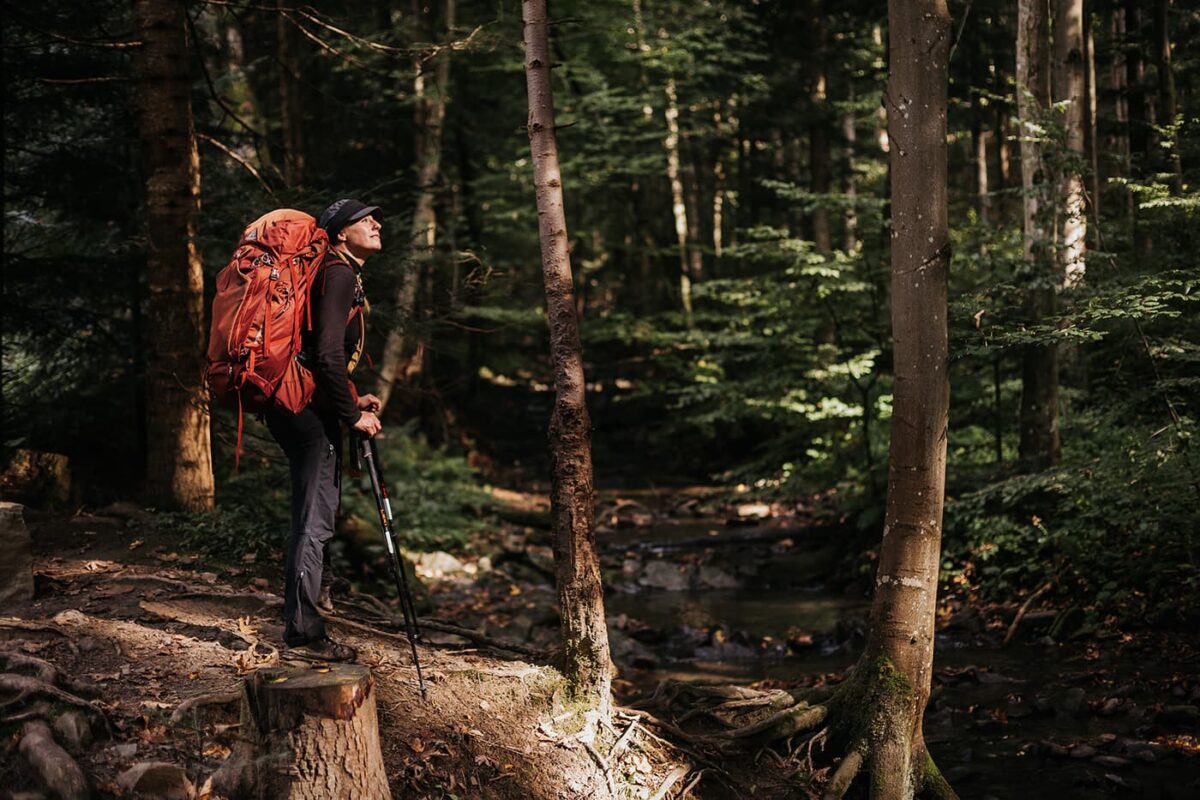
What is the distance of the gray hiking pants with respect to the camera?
506cm

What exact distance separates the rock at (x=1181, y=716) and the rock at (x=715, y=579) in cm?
671

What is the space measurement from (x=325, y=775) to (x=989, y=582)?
28.3 ft

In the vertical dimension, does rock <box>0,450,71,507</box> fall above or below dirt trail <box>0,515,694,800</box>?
above

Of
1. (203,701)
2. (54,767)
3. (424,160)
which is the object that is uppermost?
(424,160)

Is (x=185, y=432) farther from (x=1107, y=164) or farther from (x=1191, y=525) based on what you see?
(x=1107, y=164)

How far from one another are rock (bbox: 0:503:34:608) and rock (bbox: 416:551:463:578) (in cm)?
730

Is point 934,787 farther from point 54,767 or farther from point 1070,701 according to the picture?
point 54,767

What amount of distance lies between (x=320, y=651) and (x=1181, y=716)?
20.2ft

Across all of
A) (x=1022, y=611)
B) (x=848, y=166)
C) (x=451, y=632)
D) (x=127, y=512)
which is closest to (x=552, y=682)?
(x=451, y=632)

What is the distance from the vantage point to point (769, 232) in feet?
42.5

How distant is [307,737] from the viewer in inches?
155

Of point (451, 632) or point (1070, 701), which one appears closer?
point (451, 632)

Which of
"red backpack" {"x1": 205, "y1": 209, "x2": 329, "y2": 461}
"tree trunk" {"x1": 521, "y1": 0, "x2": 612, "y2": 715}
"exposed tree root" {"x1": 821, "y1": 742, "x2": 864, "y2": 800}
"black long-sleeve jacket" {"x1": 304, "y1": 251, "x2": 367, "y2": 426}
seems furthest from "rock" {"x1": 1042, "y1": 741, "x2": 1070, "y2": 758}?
"red backpack" {"x1": 205, "y1": 209, "x2": 329, "y2": 461}

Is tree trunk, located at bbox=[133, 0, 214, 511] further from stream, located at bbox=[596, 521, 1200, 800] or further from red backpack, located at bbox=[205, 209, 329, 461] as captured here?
stream, located at bbox=[596, 521, 1200, 800]
